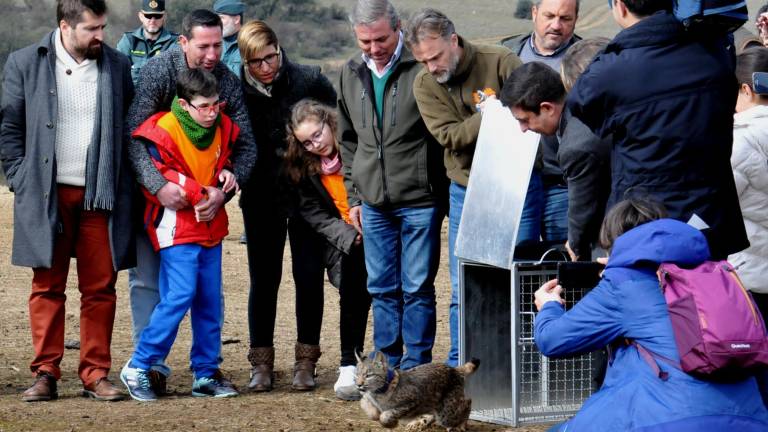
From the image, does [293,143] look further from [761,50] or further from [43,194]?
[761,50]

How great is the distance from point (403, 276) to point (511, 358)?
35.9 inches

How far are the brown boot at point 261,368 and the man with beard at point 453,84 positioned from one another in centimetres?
111

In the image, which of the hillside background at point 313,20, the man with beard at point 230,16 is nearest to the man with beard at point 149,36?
the man with beard at point 230,16

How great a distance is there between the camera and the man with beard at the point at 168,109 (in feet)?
20.9

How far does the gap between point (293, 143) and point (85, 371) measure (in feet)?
5.31

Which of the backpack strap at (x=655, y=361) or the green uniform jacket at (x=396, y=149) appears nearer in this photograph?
the backpack strap at (x=655, y=361)

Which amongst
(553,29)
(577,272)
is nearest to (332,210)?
(553,29)

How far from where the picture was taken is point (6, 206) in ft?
47.6

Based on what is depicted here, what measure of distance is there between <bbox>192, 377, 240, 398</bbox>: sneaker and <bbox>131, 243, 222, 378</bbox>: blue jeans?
33 mm

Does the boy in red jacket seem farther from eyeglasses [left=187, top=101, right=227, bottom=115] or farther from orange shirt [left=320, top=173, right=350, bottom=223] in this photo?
orange shirt [left=320, top=173, right=350, bottom=223]

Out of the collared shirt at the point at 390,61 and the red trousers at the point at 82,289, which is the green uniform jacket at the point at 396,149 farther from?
the red trousers at the point at 82,289

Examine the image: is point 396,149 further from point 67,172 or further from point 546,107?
point 67,172

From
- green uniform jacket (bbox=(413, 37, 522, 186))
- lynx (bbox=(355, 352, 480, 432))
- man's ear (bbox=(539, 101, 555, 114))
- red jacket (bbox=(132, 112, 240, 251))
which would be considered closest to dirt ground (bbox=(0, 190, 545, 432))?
lynx (bbox=(355, 352, 480, 432))

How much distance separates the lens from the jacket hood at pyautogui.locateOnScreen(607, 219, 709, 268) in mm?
4066
